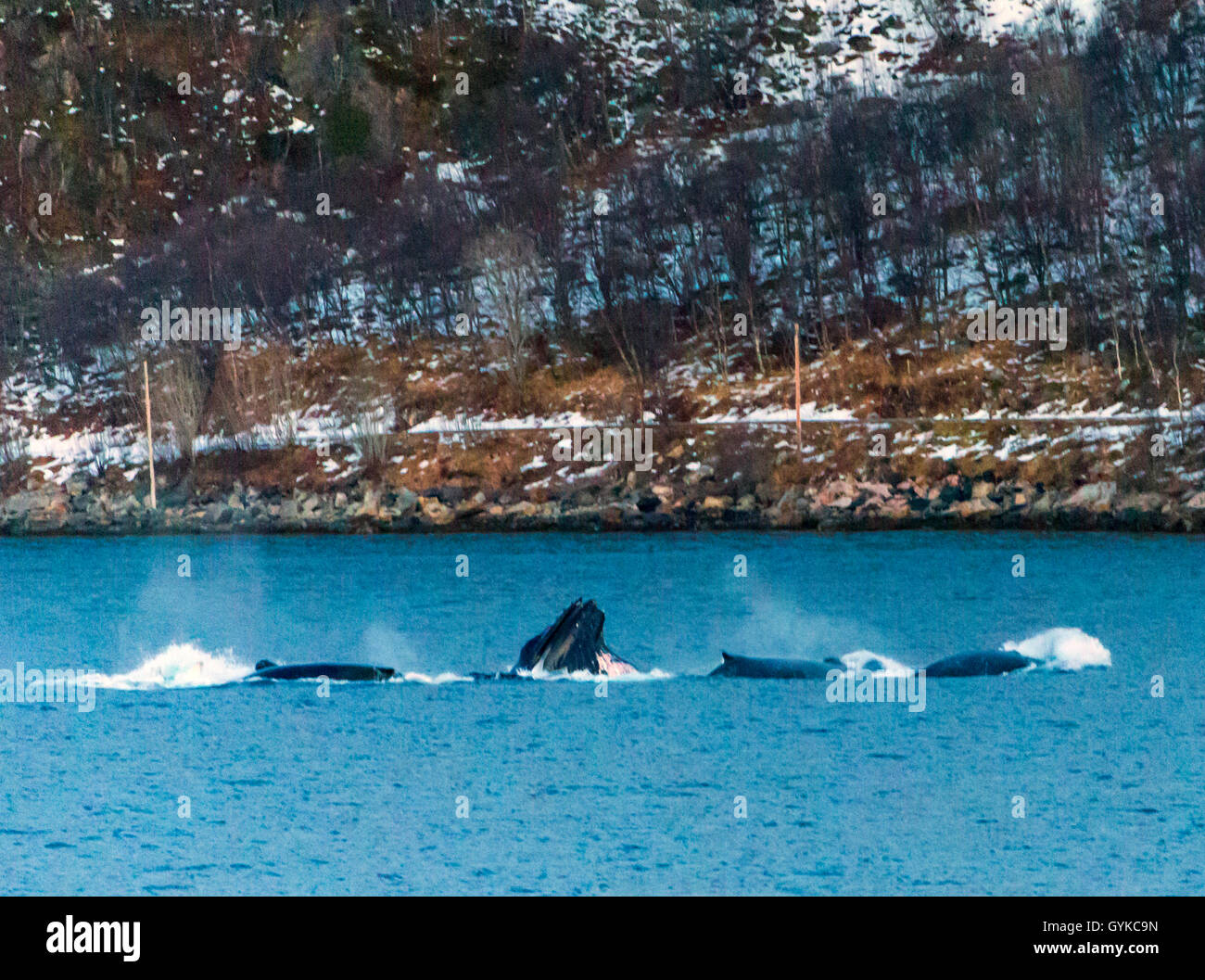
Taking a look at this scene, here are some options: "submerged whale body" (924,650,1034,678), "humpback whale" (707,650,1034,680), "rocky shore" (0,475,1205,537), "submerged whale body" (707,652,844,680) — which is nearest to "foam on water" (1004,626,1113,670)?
"submerged whale body" (924,650,1034,678)

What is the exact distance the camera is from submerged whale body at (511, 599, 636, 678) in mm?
19578

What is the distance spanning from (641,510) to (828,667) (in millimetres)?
22545

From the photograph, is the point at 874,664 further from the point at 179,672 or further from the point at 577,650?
the point at 179,672

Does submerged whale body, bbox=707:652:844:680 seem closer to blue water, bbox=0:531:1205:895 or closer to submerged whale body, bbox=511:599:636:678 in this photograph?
blue water, bbox=0:531:1205:895

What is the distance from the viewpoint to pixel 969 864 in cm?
1269

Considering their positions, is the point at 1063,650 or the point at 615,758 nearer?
the point at 615,758

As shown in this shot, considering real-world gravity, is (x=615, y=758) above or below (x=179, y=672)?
below

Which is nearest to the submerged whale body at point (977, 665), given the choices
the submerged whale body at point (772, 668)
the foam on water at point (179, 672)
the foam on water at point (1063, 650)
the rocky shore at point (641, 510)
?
the foam on water at point (1063, 650)

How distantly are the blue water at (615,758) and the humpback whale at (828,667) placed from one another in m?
0.43

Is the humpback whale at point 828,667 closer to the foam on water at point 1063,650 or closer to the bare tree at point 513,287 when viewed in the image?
the foam on water at point 1063,650

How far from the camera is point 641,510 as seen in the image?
42719 millimetres

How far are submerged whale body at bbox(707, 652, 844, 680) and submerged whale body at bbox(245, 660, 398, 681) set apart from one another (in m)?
4.25

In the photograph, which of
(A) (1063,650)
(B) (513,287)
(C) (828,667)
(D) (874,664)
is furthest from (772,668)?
(B) (513,287)

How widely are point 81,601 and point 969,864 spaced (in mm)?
21202
